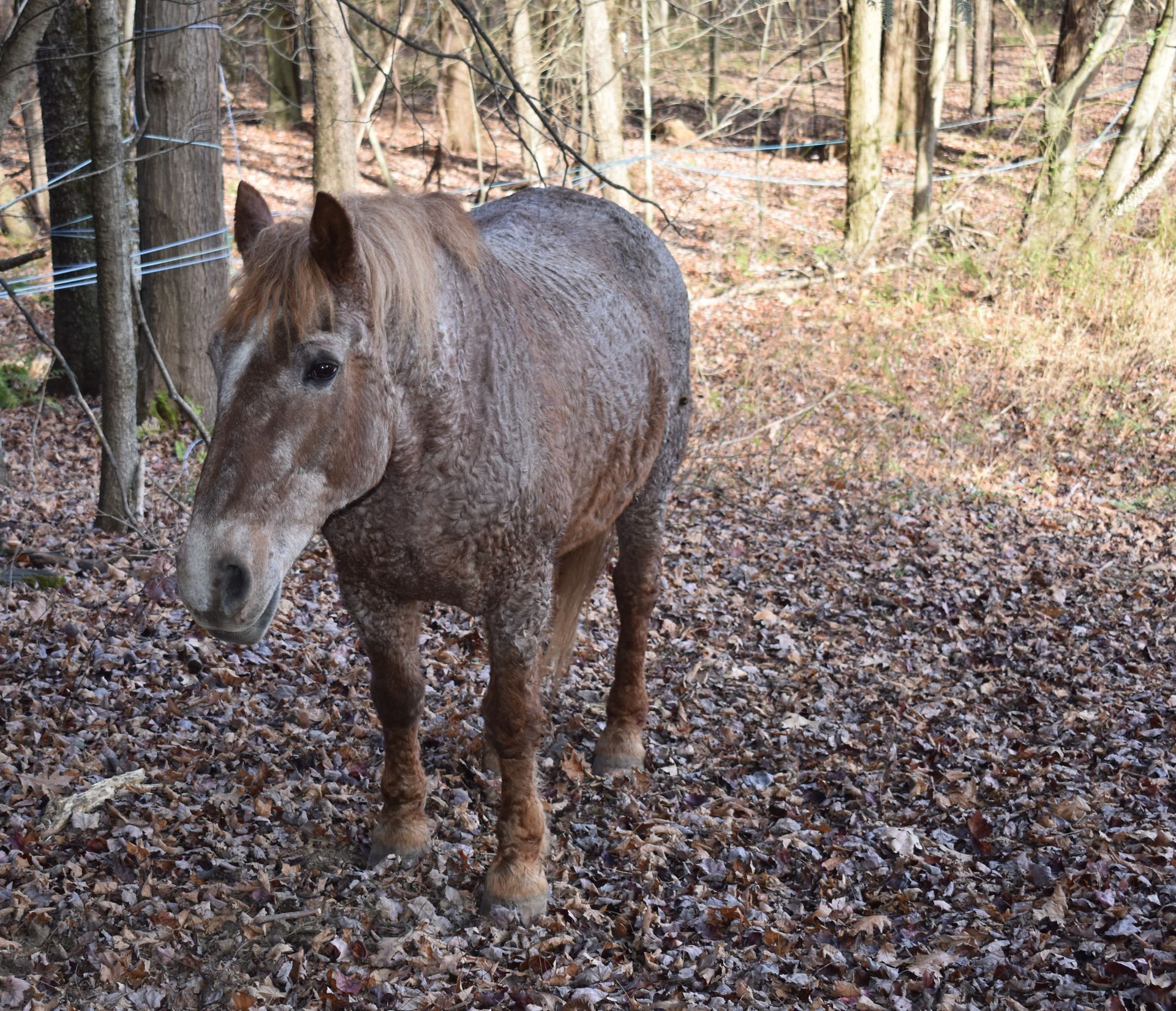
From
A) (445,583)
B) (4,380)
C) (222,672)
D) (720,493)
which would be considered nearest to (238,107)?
(4,380)

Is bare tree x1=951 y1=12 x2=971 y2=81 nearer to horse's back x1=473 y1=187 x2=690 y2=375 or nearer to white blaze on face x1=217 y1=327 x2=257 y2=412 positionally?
horse's back x1=473 y1=187 x2=690 y2=375

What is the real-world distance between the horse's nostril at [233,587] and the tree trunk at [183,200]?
479 centimetres

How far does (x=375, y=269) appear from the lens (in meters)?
2.70

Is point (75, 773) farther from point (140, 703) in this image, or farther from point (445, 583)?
point (445, 583)

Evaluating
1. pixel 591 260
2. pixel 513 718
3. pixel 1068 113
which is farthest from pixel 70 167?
pixel 1068 113

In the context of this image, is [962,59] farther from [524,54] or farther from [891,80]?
[524,54]

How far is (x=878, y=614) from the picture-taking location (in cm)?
621

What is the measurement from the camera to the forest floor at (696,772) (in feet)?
10.4

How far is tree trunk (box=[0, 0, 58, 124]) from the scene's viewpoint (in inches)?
155

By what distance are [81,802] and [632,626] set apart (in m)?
2.38

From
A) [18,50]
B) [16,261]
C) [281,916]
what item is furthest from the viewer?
[16,261]

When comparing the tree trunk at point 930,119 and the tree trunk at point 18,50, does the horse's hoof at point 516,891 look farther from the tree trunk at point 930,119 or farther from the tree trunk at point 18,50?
the tree trunk at point 930,119

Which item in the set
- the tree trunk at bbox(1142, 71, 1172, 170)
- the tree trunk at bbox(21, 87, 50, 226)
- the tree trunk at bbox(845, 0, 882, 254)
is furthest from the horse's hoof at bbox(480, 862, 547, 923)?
the tree trunk at bbox(1142, 71, 1172, 170)

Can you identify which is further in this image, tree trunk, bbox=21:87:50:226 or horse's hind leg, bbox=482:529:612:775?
tree trunk, bbox=21:87:50:226
